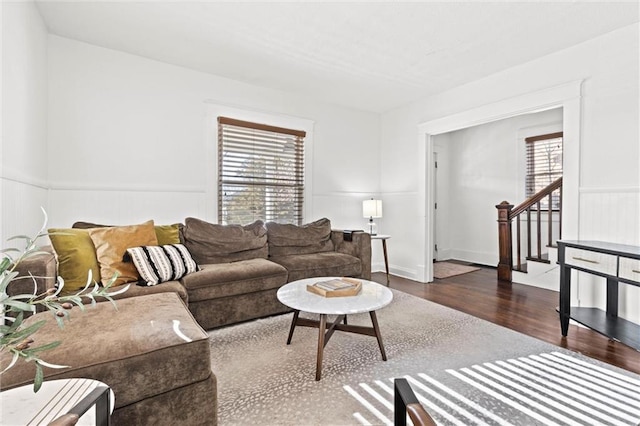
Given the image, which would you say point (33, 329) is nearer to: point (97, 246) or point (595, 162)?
point (97, 246)

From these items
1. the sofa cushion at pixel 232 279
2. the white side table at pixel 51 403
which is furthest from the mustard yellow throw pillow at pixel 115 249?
the white side table at pixel 51 403

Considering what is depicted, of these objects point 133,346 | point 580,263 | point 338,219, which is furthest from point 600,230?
point 133,346

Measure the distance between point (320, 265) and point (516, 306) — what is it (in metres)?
2.11

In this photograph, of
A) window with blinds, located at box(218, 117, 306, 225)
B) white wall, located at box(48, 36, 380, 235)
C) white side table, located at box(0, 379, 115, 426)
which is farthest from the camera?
window with blinds, located at box(218, 117, 306, 225)

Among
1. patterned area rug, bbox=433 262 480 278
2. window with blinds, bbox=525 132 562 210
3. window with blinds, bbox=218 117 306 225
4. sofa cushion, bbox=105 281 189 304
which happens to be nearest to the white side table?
sofa cushion, bbox=105 281 189 304

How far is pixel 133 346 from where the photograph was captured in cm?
125

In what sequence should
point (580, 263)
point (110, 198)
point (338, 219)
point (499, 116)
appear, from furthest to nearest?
1. point (338, 219)
2. point (499, 116)
3. point (110, 198)
4. point (580, 263)

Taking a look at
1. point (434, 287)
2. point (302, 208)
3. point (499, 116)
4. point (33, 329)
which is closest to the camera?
point (33, 329)

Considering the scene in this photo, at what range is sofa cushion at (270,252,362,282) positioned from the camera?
123 inches

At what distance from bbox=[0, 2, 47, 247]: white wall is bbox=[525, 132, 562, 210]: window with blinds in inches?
242

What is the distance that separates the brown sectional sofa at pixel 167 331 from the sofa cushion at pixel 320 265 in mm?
21

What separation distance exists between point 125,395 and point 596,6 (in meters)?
3.80

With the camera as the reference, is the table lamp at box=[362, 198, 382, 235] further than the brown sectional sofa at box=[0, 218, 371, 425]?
Yes

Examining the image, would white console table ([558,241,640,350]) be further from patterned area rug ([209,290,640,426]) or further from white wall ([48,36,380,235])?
white wall ([48,36,380,235])
